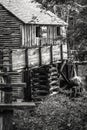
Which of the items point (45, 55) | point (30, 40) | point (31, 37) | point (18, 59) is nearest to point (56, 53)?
point (45, 55)

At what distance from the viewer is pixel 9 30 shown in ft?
86.8

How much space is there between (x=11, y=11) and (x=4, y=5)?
0.80m

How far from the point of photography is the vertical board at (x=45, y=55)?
22062 millimetres

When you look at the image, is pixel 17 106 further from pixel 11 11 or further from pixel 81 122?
pixel 11 11

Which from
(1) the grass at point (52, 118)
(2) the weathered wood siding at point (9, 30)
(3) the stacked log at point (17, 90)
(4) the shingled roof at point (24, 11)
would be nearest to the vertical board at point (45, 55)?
(1) the grass at point (52, 118)

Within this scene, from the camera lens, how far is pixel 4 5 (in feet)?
87.9

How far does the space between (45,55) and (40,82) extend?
3515 mm

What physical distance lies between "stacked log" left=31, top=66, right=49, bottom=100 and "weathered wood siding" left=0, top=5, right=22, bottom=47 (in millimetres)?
2762

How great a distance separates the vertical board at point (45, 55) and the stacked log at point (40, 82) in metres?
1.69

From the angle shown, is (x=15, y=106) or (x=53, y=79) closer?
(x=15, y=106)

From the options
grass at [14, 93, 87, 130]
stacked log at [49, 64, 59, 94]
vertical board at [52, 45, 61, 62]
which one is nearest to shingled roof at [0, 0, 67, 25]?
vertical board at [52, 45, 61, 62]

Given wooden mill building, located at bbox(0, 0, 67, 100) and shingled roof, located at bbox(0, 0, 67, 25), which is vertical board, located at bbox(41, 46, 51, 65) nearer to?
wooden mill building, located at bbox(0, 0, 67, 100)

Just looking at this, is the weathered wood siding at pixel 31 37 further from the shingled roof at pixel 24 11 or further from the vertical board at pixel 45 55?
the vertical board at pixel 45 55

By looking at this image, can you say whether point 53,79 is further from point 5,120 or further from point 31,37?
point 5,120
